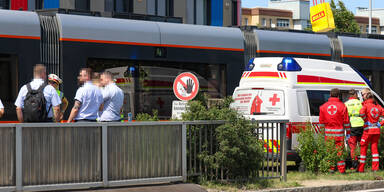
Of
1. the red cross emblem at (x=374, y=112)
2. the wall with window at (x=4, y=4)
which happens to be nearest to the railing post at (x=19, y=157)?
the red cross emblem at (x=374, y=112)

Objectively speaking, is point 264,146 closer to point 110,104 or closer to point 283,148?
point 283,148

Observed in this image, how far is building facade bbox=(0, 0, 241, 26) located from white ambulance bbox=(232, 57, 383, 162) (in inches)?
674

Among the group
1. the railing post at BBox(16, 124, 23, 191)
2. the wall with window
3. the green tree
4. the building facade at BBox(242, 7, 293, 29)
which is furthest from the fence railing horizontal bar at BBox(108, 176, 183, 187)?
the building facade at BBox(242, 7, 293, 29)

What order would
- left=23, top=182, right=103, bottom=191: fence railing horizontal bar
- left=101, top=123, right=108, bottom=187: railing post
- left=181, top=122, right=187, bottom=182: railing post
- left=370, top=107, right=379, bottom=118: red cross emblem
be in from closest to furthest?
left=23, top=182, right=103, bottom=191: fence railing horizontal bar < left=101, top=123, right=108, bottom=187: railing post < left=181, top=122, right=187, bottom=182: railing post < left=370, top=107, right=379, bottom=118: red cross emblem

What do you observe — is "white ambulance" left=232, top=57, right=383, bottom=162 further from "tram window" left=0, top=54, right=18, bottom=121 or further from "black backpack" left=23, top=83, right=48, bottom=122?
"black backpack" left=23, top=83, right=48, bottom=122

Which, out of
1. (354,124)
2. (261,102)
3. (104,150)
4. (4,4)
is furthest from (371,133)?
(4,4)

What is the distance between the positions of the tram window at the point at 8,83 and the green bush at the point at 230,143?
3933mm

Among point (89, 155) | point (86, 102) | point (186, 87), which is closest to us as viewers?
point (89, 155)

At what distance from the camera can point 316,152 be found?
1192 centimetres

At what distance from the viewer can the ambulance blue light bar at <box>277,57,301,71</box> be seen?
13.1m

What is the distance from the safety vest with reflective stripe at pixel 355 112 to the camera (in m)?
12.9

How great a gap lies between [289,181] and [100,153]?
3364 mm

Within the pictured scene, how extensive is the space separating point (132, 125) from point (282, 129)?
2744 mm

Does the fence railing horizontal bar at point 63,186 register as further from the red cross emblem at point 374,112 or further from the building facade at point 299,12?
the building facade at point 299,12
